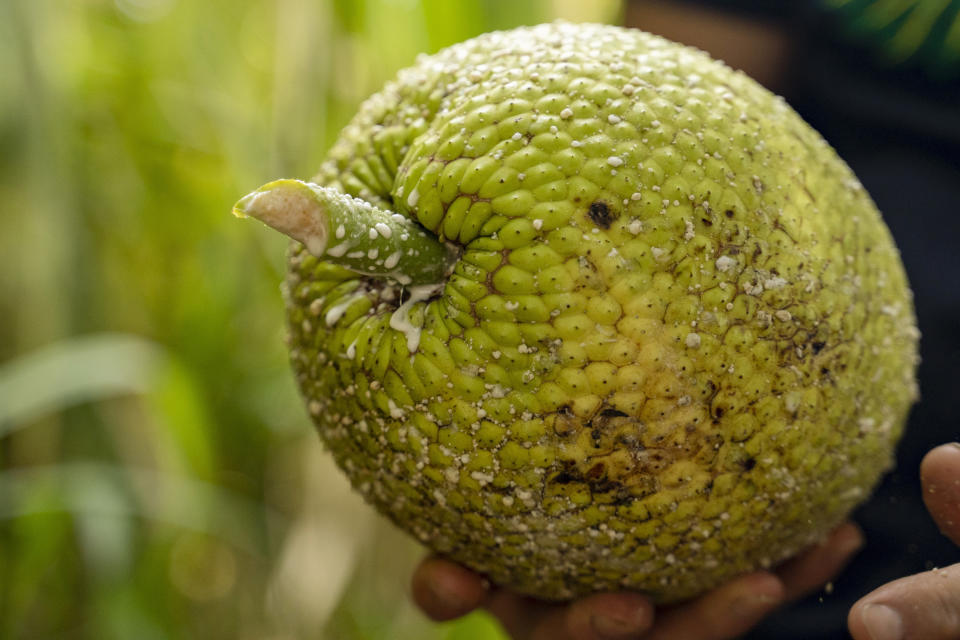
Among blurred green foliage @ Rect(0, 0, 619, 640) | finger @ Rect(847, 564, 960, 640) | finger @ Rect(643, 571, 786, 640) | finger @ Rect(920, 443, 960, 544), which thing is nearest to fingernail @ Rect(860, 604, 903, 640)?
finger @ Rect(847, 564, 960, 640)

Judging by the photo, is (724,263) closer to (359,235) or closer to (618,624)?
(359,235)

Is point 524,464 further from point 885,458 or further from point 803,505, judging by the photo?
point 885,458

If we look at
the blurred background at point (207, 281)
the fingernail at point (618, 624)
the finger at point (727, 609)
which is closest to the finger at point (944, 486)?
the blurred background at point (207, 281)

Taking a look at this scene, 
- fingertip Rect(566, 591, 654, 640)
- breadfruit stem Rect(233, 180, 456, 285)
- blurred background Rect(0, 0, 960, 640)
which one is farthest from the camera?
blurred background Rect(0, 0, 960, 640)

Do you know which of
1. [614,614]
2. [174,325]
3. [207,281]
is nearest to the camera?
[614,614]

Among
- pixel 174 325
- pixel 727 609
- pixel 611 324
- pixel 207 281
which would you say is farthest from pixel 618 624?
pixel 174 325

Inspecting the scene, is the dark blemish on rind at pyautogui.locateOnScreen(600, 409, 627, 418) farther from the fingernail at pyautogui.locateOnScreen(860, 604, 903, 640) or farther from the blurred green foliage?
the blurred green foliage

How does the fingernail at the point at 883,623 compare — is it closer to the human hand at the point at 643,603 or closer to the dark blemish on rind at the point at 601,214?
the human hand at the point at 643,603
